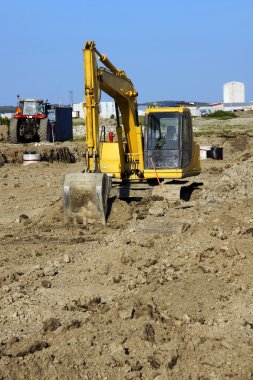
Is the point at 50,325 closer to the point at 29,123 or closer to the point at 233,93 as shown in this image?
the point at 29,123

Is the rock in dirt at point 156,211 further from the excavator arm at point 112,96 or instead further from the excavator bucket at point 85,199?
the excavator arm at point 112,96

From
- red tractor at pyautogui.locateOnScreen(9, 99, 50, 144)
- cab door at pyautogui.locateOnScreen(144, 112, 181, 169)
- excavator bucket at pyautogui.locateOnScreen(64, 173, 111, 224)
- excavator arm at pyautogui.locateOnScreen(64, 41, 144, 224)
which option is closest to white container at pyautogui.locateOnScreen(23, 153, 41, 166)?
red tractor at pyautogui.locateOnScreen(9, 99, 50, 144)

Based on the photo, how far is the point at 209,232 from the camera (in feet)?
35.7

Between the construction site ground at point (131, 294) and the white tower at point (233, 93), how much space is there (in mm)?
133121

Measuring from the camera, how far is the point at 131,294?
8188mm

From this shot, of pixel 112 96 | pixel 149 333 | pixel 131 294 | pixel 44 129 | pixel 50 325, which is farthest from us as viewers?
pixel 44 129

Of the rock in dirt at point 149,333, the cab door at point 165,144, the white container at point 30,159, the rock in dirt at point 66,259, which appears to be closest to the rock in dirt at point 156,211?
the cab door at point 165,144

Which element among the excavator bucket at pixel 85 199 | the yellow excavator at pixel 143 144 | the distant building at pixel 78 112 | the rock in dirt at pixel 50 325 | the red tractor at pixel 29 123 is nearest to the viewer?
the rock in dirt at pixel 50 325

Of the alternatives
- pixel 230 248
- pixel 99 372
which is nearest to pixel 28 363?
pixel 99 372

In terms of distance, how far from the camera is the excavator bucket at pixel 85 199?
13816 millimetres

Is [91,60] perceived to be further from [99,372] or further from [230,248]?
[99,372]

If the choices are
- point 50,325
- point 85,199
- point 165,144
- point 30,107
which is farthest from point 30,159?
point 50,325

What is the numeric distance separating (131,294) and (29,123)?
2610 cm

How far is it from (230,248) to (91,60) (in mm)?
6154
